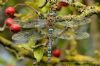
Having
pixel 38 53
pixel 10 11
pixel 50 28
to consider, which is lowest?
pixel 38 53

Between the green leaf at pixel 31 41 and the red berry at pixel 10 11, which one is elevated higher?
the red berry at pixel 10 11

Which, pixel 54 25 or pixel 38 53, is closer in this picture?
pixel 38 53

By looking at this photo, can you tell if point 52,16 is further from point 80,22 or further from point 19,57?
point 19,57

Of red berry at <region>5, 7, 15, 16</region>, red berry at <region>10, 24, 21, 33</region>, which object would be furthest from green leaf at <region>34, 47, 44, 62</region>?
red berry at <region>5, 7, 15, 16</region>

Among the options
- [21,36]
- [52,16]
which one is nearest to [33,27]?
[21,36]

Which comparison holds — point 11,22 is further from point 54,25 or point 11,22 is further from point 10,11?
point 54,25

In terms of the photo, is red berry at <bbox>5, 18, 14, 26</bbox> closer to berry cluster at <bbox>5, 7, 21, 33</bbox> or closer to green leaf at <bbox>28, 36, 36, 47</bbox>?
berry cluster at <bbox>5, 7, 21, 33</bbox>

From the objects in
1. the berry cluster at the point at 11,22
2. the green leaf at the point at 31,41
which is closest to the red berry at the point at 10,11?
the berry cluster at the point at 11,22

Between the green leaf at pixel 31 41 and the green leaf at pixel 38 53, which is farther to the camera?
the green leaf at pixel 31 41

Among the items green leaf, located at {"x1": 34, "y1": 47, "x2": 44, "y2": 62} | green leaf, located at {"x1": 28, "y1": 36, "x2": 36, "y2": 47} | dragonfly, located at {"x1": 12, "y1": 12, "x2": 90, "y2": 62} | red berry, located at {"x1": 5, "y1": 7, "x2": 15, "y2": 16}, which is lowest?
green leaf, located at {"x1": 34, "y1": 47, "x2": 44, "y2": 62}

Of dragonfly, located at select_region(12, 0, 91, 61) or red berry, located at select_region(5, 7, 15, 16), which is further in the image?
red berry, located at select_region(5, 7, 15, 16)

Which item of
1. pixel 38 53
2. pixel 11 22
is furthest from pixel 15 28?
pixel 38 53

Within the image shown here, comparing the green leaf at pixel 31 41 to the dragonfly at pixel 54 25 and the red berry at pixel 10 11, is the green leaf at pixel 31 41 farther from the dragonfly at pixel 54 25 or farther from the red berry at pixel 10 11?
the red berry at pixel 10 11
